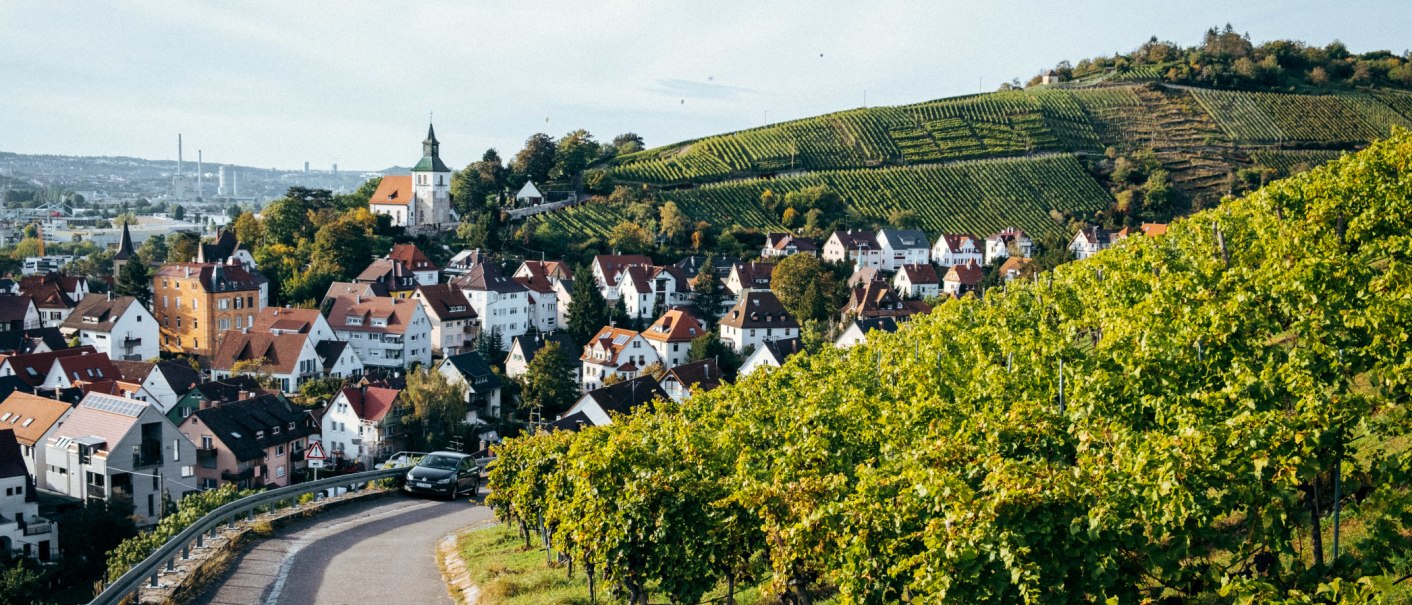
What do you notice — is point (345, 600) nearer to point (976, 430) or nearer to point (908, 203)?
point (976, 430)

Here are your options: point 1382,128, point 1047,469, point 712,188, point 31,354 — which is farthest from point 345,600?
point 1382,128

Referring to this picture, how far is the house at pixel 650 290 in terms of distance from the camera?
7844 centimetres

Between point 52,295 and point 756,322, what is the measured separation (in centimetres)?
5221

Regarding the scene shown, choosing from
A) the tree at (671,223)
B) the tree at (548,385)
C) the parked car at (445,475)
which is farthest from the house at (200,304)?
the parked car at (445,475)

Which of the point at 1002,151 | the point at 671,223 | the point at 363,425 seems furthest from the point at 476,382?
the point at 1002,151

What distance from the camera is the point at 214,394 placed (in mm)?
53281

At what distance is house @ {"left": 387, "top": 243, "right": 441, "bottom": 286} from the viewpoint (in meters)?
82.2

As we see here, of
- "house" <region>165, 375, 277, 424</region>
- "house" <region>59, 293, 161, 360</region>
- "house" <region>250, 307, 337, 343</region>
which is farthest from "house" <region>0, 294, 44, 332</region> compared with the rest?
"house" <region>165, 375, 277, 424</region>

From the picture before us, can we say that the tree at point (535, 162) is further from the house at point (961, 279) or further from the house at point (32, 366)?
the house at point (32, 366)

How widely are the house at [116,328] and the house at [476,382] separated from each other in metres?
22.6

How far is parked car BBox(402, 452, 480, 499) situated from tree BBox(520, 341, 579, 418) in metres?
29.1

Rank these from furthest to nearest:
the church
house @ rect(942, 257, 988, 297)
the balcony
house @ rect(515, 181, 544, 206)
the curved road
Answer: house @ rect(515, 181, 544, 206), the church, house @ rect(942, 257, 988, 297), the balcony, the curved road

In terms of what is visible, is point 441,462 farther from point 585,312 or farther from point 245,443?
point 585,312

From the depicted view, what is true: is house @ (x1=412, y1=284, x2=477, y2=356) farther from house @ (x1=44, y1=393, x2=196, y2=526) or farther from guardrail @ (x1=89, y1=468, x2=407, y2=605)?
guardrail @ (x1=89, y1=468, x2=407, y2=605)
